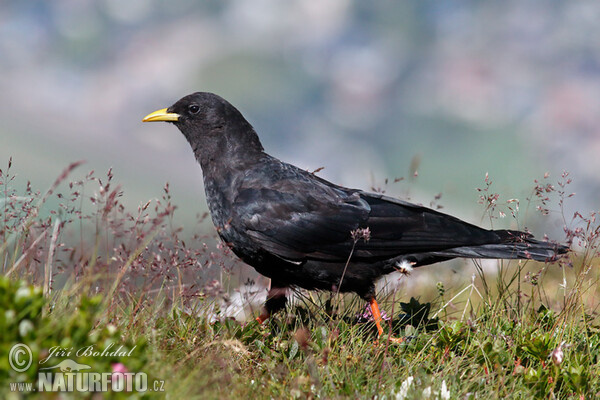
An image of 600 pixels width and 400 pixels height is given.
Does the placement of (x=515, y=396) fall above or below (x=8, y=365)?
below

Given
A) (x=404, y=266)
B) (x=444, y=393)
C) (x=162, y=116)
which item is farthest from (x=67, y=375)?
(x=162, y=116)

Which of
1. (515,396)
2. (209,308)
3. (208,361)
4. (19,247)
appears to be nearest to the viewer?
(208,361)

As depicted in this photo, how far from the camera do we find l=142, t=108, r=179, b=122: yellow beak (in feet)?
19.2

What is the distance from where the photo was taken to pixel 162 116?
19.3 ft

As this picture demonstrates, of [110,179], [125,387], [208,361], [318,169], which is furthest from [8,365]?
[318,169]

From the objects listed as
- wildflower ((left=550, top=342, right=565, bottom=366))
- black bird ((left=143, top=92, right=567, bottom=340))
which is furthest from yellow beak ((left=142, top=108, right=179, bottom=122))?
wildflower ((left=550, top=342, right=565, bottom=366))

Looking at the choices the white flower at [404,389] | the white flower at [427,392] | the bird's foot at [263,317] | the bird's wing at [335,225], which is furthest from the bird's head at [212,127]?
the white flower at [427,392]

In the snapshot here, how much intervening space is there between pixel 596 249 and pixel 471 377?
1379mm

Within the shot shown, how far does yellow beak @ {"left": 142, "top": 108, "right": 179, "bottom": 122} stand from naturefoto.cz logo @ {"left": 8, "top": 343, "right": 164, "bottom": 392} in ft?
11.5

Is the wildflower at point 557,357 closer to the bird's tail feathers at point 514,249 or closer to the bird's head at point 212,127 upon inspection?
the bird's tail feathers at point 514,249

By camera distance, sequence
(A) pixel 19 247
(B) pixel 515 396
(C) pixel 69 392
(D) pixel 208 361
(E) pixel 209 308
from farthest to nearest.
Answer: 1. (E) pixel 209 308
2. (A) pixel 19 247
3. (B) pixel 515 396
4. (D) pixel 208 361
5. (C) pixel 69 392

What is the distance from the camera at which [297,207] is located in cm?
514

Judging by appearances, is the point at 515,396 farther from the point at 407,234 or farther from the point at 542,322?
the point at 407,234

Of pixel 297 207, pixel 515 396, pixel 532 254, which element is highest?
pixel 297 207
